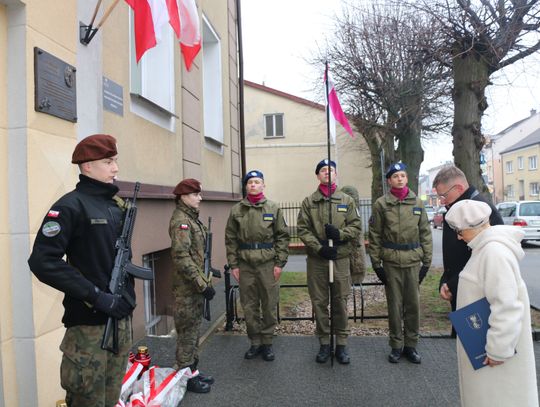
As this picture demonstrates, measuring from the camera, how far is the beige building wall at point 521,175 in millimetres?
45188

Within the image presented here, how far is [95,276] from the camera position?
240 cm

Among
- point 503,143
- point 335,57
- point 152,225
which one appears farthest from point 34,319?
point 503,143

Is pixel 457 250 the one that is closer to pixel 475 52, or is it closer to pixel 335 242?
pixel 335 242

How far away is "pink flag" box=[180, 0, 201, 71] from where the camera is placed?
169 inches

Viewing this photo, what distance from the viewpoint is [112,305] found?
230 centimetres

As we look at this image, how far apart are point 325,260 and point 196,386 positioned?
180 cm

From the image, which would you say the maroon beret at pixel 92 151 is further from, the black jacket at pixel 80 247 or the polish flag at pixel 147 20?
the polish flag at pixel 147 20

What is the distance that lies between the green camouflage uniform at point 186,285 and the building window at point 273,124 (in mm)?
21005

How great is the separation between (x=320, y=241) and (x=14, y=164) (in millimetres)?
2950

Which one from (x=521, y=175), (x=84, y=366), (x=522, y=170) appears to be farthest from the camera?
(x=521, y=175)

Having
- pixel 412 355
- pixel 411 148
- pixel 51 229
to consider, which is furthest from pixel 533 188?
pixel 51 229

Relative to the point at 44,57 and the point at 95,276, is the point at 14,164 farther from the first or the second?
the point at 95,276

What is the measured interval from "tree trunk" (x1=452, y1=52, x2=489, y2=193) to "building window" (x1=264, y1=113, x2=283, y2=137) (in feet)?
59.0

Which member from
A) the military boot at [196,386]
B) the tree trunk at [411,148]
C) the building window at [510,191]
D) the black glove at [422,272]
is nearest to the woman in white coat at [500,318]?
the black glove at [422,272]
